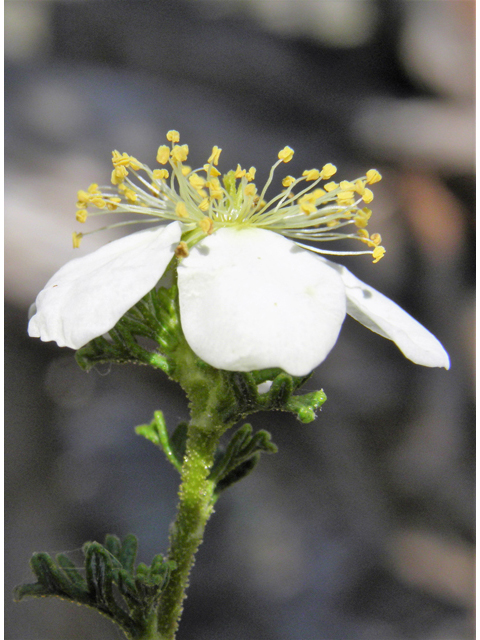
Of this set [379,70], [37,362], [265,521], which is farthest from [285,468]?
[379,70]

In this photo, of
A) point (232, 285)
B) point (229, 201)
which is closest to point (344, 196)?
point (229, 201)

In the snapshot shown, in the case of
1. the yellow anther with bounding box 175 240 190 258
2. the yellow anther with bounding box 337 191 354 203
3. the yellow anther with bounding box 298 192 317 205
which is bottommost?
the yellow anther with bounding box 175 240 190 258

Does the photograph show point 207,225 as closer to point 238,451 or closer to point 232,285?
point 232,285

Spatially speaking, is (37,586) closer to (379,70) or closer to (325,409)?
(325,409)

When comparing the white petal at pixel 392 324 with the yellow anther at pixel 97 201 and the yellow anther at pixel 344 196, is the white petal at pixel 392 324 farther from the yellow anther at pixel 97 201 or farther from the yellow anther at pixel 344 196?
the yellow anther at pixel 97 201

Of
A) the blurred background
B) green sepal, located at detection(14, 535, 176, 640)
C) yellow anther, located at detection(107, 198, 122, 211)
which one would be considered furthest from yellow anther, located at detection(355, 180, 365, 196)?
the blurred background

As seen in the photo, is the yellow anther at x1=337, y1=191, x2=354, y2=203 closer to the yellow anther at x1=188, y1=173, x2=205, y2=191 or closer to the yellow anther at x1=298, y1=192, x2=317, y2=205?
the yellow anther at x1=298, y1=192, x2=317, y2=205
